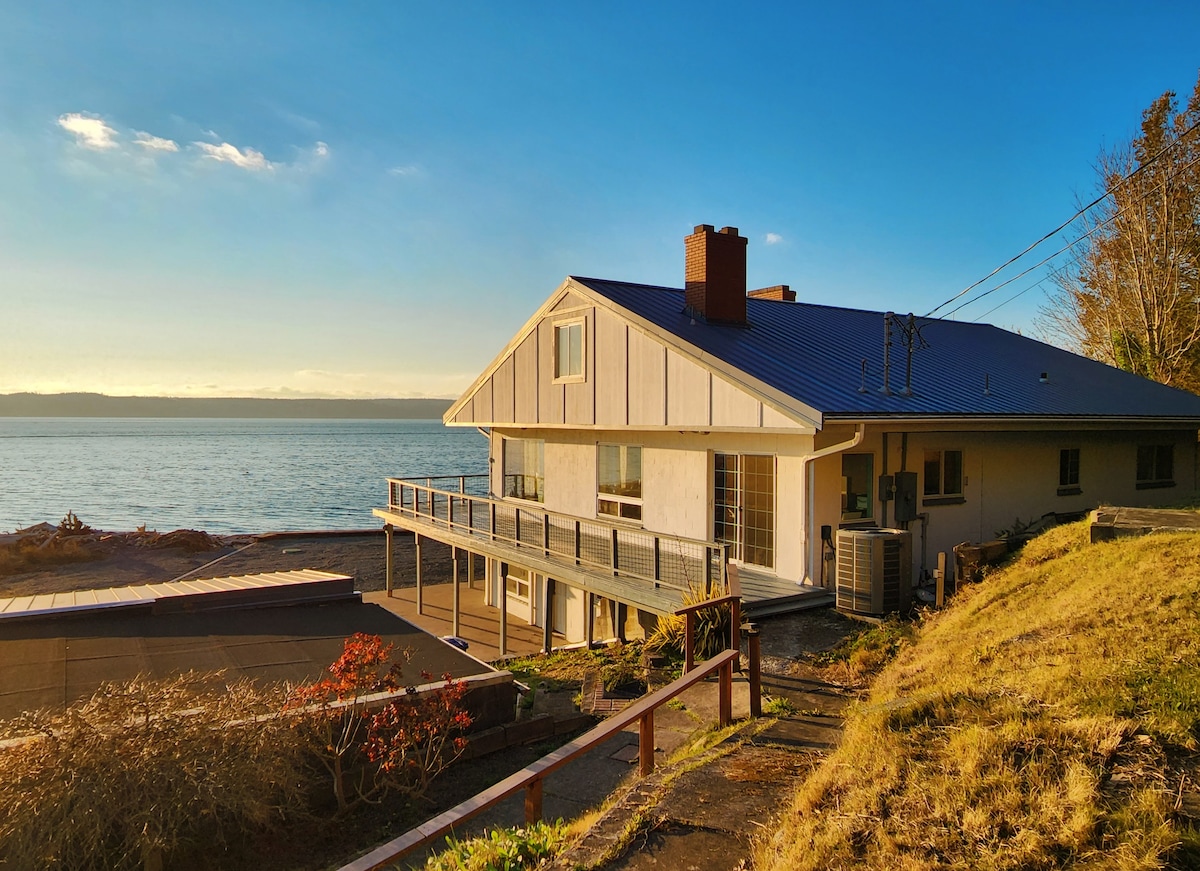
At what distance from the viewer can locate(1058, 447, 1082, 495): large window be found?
55.6 ft

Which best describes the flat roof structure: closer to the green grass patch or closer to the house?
the green grass patch

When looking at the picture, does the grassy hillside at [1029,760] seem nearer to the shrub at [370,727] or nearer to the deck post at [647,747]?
the deck post at [647,747]

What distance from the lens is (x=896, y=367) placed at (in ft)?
51.9

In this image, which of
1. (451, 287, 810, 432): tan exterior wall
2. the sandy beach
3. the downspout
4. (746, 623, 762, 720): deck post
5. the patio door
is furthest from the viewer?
the sandy beach

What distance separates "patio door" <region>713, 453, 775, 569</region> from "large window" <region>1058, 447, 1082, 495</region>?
25.4 ft

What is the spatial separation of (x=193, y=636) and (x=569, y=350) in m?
9.61

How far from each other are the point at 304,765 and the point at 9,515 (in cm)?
6847

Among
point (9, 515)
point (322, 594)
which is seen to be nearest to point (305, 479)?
point (9, 515)

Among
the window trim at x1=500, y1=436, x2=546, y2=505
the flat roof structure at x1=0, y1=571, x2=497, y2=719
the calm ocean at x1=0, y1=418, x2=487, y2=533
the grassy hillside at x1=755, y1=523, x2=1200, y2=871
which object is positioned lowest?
the calm ocean at x1=0, y1=418, x2=487, y2=533

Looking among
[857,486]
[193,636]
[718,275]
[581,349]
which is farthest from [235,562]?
[857,486]

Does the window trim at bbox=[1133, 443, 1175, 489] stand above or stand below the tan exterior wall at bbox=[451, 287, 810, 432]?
below

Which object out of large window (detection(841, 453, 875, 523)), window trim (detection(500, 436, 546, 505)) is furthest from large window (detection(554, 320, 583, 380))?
large window (detection(841, 453, 875, 523))

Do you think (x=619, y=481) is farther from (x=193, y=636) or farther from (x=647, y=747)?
(x=647, y=747)

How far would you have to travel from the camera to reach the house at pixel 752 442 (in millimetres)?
12562
